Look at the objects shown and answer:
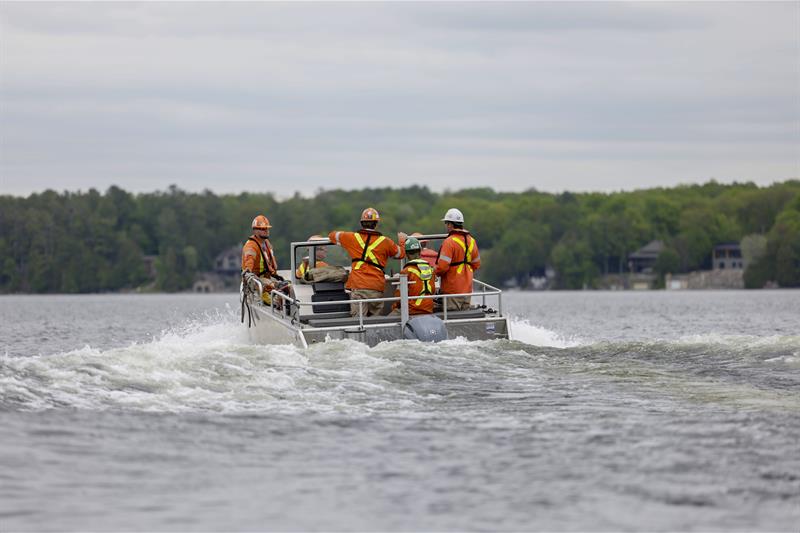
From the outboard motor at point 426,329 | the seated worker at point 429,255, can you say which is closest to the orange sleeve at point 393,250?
the seated worker at point 429,255

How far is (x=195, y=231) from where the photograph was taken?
190m

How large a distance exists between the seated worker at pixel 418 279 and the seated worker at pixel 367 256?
33cm

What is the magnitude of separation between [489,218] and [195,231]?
4318 centimetres

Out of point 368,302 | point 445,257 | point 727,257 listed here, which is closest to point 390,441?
point 368,302

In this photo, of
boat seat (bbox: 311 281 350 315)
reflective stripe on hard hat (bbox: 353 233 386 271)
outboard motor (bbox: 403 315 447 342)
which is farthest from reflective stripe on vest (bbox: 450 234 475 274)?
boat seat (bbox: 311 281 350 315)

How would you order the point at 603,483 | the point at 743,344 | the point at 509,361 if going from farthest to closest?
1. the point at 743,344
2. the point at 509,361
3. the point at 603,483

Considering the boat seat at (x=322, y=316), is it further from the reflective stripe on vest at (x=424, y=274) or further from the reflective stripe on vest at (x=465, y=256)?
the reflective stripe on vest at (x=465, y=256)

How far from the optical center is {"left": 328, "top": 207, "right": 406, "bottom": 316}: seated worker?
20766 mm

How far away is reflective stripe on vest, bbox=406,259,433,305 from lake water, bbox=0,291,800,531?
1.93 m

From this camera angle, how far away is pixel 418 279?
20.8 m

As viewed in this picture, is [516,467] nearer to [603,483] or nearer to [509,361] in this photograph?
[603,483]

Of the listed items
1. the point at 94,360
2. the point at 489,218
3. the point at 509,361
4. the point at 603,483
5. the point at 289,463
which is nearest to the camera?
the point at 603,483

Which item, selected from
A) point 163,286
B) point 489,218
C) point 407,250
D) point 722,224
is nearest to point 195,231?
point 163,286

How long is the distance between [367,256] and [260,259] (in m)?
3.89
